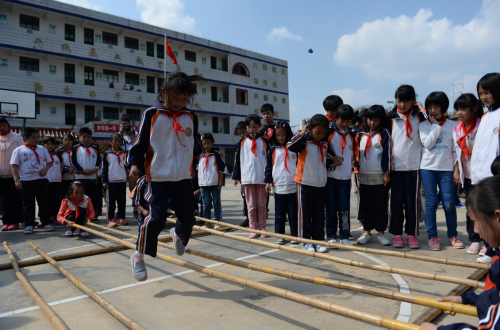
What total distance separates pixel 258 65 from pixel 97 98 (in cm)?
1652

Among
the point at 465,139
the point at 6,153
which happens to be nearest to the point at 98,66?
the point at 6,153

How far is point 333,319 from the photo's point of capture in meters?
2.24

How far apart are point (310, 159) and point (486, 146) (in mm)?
1826

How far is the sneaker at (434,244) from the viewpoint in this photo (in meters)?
4.09

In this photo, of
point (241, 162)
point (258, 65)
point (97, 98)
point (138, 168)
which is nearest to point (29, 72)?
point (97, 98)

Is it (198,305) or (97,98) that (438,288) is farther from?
(97,98)

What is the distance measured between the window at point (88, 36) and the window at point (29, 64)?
3662mm

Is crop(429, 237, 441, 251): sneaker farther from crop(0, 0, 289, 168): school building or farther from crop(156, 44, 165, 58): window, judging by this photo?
crop(156, 44, 165, 58): window

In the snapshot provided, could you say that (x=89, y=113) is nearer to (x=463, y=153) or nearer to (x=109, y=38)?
(x=109, y=38)

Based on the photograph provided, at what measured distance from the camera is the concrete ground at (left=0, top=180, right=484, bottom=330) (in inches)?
88.8

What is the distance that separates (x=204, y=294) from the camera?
2770 millimetres

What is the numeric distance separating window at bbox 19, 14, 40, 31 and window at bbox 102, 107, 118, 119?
22.2 ft

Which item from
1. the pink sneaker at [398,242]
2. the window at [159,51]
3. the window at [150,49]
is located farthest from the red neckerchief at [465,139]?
the window at [159,51]

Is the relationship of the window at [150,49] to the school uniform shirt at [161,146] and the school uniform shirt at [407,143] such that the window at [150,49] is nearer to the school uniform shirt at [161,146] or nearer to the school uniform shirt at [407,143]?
the school uniform shirt at [407,143]
